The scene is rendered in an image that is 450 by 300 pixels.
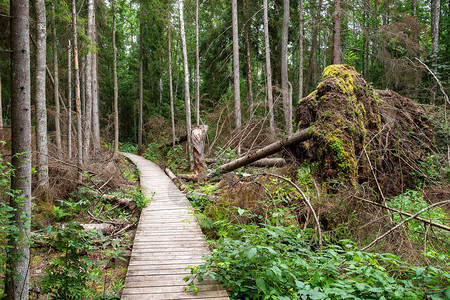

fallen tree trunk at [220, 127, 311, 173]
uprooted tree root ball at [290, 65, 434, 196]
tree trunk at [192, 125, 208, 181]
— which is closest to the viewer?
uprooted tree root ball at [290, 65, 434, 196]

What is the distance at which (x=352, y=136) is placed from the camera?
234 inches

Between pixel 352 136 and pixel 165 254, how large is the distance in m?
4.80

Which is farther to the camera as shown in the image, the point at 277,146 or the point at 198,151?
the point at 198,151

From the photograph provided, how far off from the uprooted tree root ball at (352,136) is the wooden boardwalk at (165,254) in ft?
10.8

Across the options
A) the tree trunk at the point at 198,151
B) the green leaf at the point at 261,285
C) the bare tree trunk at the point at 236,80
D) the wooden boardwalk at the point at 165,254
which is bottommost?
the wooden boardwalk at the point at 165,254

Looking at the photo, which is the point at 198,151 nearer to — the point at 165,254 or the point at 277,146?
the point at 277,146

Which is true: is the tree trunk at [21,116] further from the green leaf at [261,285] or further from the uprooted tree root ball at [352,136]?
the uprooted tree root ball at [352,136]

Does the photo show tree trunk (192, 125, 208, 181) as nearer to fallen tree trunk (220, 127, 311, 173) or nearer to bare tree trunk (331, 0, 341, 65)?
fallen tree trunk (220, 127, 311, 173)

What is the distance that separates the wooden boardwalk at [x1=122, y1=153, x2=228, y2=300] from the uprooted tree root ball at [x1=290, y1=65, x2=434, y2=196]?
10.8 feet

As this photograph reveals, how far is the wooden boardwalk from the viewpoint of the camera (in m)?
3.34

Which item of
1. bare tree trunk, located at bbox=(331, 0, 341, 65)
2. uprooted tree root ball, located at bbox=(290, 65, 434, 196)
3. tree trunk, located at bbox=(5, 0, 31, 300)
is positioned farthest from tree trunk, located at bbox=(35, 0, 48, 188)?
bare tree trunk, located at bbox=(331, 0, 341, 65)

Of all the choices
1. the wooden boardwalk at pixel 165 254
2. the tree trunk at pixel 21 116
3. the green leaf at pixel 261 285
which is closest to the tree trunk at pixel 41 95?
the wooden boardwalk at pixel 165 254

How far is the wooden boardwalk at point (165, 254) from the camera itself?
11.0 ft

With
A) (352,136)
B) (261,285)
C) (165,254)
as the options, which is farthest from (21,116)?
(352,136)
